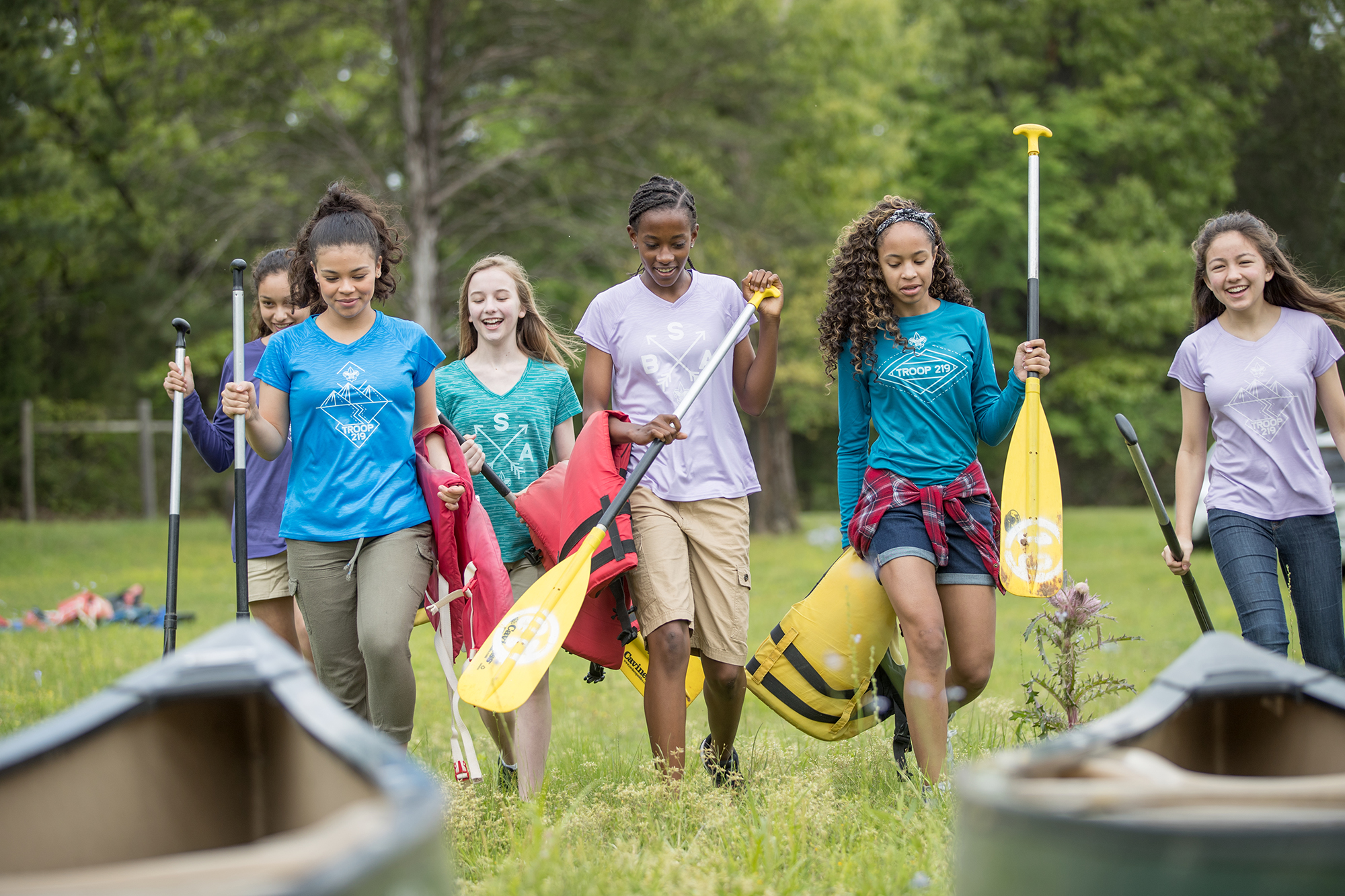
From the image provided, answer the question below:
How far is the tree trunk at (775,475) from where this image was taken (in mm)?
19953

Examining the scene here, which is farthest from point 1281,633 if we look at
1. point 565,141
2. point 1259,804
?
point 565,141

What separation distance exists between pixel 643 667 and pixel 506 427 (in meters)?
1.07

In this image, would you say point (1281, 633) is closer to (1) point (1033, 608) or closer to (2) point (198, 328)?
(1) point (1033, 608)

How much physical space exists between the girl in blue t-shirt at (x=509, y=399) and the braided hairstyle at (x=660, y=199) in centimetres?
71

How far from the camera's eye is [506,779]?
4293mm

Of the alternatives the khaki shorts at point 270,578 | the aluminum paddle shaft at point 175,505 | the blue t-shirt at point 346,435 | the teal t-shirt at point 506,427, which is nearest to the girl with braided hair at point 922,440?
the teal t-shirt at point 506,427

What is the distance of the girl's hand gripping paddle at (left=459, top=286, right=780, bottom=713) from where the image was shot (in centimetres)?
350

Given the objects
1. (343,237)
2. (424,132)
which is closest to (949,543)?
(343,237)

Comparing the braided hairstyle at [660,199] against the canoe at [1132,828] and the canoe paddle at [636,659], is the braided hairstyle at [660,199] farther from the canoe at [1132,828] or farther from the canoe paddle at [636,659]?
the canoe at [1132,828]

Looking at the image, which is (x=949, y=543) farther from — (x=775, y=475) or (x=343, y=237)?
(x=775, y=475)

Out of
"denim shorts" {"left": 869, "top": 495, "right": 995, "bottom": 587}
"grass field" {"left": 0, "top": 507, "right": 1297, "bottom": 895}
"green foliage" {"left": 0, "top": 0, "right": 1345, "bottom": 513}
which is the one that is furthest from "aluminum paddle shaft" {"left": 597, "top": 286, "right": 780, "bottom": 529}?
"green foliage" {"left": 0, "top": 0, "right": 1345, "bottom": 513}

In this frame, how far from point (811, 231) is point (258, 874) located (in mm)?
16300

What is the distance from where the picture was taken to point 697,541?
13.6 ft

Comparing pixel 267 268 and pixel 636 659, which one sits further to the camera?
pixel 267 268
